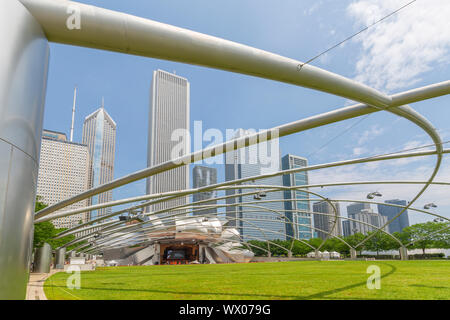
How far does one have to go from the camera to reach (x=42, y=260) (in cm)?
3053

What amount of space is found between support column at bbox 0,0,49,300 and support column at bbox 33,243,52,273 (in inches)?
1221

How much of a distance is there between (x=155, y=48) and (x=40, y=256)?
32.4 meters

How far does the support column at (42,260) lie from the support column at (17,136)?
3100 centimetres

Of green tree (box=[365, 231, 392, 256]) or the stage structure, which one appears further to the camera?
green tree (box=[365, 231, 392, 256])

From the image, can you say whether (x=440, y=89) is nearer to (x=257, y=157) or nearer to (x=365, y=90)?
(x=365, y=90)

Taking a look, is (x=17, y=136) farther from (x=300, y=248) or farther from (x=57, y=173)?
(x=300, y=248)

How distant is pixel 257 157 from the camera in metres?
33.3

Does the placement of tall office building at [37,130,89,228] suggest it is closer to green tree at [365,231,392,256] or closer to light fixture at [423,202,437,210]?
light fixture at [423,202,437,210]

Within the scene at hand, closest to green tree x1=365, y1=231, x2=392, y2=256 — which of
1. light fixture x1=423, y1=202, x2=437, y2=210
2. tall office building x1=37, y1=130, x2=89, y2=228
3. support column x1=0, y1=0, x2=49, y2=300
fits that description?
light fixture x1=423, y1=202, x2=437, y2=210

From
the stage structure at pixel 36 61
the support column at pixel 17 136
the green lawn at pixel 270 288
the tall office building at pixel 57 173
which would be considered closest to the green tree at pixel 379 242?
the tall office building at pixel 57 173

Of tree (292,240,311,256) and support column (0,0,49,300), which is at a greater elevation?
support column (0,0,49,300)

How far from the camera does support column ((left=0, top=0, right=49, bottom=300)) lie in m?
3.62

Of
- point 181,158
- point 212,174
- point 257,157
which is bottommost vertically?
point 181,158
